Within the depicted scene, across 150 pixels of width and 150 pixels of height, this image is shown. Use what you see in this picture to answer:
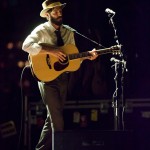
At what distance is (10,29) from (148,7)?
237 cm

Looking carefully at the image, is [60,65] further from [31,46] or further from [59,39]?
[31,46]

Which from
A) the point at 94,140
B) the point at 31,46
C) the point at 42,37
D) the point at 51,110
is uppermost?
the point at 42,37

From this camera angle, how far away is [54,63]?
17.3 ft

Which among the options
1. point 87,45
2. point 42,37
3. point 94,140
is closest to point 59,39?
point 42,37

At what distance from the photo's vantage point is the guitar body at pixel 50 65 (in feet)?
16.9

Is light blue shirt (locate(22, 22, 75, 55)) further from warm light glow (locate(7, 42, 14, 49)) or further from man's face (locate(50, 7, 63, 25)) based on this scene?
warm light glow (locate(7, 42, 14, 49))

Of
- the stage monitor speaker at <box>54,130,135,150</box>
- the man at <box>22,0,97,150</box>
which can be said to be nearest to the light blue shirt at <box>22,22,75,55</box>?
the man at <box>22,0,97,150</box>

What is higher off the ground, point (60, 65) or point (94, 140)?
point (60, 65)

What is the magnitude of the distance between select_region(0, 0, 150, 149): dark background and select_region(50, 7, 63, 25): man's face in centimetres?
164

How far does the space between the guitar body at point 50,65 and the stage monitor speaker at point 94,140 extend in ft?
3.61

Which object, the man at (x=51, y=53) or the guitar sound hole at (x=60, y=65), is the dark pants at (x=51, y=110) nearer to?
the man at (x=51, y=53)

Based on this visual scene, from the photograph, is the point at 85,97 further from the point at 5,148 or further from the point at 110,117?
the point at 5,148

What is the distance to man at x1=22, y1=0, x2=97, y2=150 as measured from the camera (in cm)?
507

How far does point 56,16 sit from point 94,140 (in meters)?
1.75
